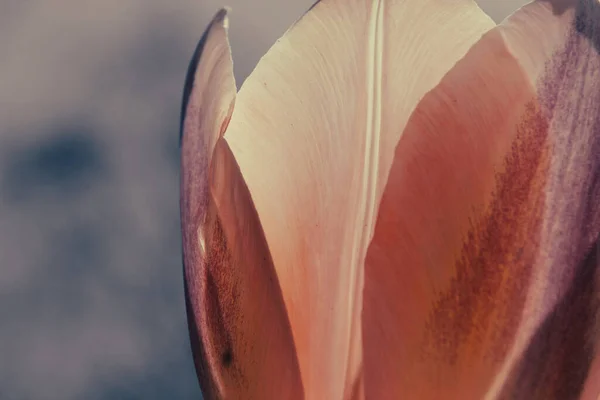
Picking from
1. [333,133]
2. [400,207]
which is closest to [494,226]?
[400,207]

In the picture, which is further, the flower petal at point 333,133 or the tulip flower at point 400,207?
the flower petal at point 333,133

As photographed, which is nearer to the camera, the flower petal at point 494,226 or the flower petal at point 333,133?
the flower petal at point 494,226

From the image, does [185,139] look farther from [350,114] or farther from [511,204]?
[511,204]

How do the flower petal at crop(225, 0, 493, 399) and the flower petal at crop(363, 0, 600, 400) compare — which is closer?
the flower petal at crop(363, 0, 600, 400)

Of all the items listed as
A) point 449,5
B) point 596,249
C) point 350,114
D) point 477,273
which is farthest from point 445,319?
point 449,5

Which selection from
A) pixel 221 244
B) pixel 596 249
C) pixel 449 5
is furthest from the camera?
pixel 449 5
